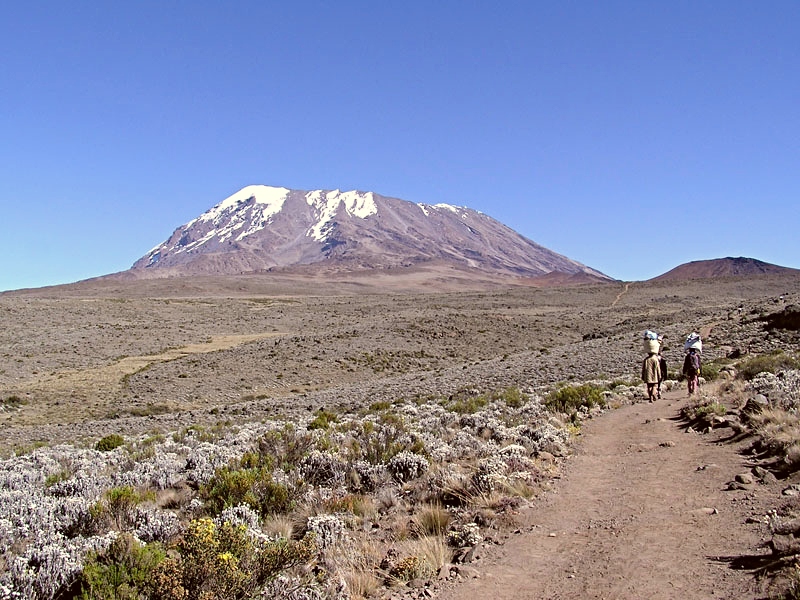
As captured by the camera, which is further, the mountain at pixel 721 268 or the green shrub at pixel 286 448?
the mountain at pixel 721 268

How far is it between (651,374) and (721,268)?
17674 centimetres

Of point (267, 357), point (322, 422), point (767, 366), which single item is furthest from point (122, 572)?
point (267, 357)

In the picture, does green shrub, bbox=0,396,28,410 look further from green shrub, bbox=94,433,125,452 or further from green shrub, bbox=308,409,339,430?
green shrub, bbox=308,409,339,430

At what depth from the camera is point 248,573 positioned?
3.79m

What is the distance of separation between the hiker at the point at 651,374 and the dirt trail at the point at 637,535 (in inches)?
208

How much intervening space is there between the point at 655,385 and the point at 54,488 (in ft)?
39.6

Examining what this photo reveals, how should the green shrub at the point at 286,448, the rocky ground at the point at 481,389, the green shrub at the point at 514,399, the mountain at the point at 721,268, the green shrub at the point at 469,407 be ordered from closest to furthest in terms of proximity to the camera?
the rocky ground at the point at 481,389
the green shrub at the point at 286,448
the green shrub at the point at 469,407
the green shrub at the point at 514,399
the mountain at the point at 721,268

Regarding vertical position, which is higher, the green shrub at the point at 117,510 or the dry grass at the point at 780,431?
the dry grass at the point at 780,431

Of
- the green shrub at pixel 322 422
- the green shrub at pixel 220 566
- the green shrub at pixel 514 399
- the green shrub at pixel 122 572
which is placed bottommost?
the green shrub at pixel 322 422

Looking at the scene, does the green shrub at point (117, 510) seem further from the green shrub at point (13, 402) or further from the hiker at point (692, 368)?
the green shrub at point (13, 402)

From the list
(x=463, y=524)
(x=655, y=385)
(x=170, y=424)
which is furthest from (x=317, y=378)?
(x=463, y=524)

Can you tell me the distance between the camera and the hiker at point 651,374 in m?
13.1

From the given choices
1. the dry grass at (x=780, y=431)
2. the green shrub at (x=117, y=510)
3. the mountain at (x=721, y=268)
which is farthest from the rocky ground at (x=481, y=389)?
the mountain at (x=721, y=268)

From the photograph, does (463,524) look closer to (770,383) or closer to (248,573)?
(248,573)
